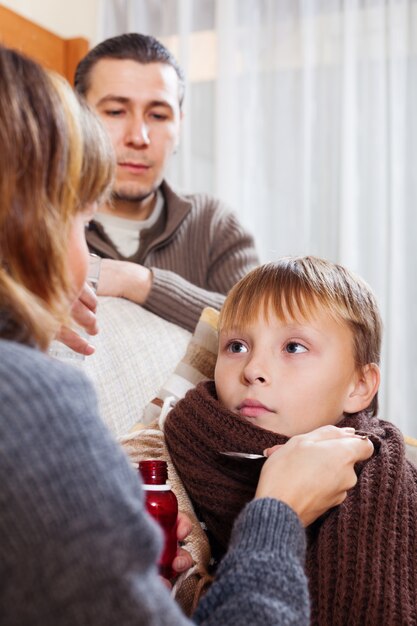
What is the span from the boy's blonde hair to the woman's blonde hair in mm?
522

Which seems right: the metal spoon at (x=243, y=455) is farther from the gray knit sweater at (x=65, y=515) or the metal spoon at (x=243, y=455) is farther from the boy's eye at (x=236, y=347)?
the gray knit sweater at (x=65, y=515)

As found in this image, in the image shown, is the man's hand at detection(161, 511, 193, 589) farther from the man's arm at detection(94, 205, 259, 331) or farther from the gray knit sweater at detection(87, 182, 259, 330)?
the gray knit sweater at detection(87, 182, 259, 330)

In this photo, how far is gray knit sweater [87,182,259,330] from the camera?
226cm

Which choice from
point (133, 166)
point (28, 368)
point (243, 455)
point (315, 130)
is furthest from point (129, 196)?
point (28, 368)

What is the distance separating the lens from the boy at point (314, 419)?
100 centimetres

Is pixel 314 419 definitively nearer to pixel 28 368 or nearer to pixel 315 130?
pixel 28 368

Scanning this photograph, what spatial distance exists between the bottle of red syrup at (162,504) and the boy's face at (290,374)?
22 centimetres

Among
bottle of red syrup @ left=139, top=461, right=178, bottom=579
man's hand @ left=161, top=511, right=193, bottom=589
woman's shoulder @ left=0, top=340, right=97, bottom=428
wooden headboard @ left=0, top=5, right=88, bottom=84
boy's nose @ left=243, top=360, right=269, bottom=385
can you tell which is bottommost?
man's hand @ left=161, top=511, right=193, bottom=589

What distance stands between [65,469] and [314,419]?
2.26ft

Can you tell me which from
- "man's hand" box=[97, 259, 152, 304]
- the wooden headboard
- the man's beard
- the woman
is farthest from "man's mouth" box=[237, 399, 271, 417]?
the wooden headboard

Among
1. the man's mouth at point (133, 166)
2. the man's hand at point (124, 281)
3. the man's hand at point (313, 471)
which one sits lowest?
the man's hand at point (313, 471)

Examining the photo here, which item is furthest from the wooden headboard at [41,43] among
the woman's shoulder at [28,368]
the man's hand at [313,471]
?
the woman's shoulder at [28,368]

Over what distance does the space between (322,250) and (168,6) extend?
1.15 m

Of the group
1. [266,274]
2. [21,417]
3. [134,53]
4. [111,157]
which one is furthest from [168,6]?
[21,417]
